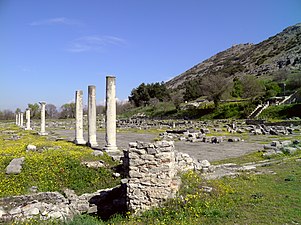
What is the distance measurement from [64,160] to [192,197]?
782 centimetres

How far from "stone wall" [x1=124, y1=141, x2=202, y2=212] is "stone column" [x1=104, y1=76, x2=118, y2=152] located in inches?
338

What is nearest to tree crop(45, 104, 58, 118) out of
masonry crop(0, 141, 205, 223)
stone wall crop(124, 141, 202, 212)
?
masonry crop(0, 141, 205, 223)

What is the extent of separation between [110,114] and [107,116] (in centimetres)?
21

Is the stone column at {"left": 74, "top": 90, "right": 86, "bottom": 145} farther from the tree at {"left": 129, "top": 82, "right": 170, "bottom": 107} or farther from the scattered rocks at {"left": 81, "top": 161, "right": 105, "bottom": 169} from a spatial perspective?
the tree at {"left": 129, "top": 82, "right": 170, "bottom": 107}

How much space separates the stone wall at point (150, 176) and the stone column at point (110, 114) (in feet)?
28.1

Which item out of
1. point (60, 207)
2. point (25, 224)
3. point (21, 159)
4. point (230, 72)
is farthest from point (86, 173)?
point (230, 72)

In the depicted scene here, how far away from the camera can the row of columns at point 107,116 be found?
1738 cm

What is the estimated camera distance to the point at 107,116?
17562 millimetres

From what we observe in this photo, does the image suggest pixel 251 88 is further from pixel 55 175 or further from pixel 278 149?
pixel 55 175

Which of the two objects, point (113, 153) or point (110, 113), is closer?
point (113, 153)

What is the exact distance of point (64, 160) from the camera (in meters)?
13.9

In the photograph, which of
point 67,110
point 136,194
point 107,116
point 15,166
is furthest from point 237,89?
point 67,110

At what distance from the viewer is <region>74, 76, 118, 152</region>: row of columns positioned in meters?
17.4

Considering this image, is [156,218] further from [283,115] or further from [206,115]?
[206,115]
